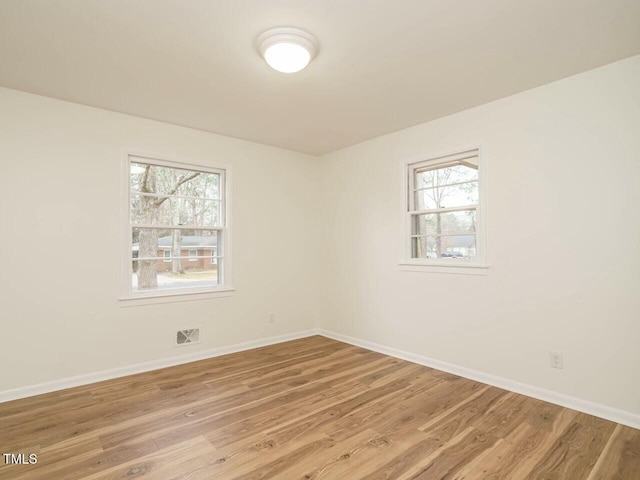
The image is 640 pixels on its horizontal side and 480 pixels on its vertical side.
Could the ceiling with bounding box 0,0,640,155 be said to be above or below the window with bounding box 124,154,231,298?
above

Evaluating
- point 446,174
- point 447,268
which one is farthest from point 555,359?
point 446,174

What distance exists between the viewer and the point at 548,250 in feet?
9.18

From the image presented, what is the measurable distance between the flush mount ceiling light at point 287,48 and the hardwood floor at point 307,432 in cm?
244

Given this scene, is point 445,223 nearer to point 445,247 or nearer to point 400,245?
point 445,247

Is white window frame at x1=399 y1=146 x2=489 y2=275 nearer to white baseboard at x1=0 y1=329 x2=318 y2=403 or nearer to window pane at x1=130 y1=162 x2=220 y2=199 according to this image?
white baseboard at x1=0 y1=329 x2=318 y2=403

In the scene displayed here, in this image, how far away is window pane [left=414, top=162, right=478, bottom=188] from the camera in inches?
133

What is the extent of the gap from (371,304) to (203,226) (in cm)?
218

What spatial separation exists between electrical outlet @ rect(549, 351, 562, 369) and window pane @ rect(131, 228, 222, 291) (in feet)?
11.0

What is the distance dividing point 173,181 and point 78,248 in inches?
44.8

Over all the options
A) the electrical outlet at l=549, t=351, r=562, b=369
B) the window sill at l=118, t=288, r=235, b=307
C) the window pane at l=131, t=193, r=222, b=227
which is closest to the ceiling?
the window pane at l=131, t=193, r=222, b=227

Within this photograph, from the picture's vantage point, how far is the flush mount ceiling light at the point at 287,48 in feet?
6.99

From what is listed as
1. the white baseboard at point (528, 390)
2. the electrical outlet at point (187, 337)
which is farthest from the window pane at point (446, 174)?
the electrical outlet at point (187, 337)

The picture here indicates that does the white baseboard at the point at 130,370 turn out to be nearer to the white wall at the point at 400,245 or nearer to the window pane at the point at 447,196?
the white wall at the point at 400,245

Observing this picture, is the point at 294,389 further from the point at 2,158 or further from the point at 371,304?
the point at 2,158
